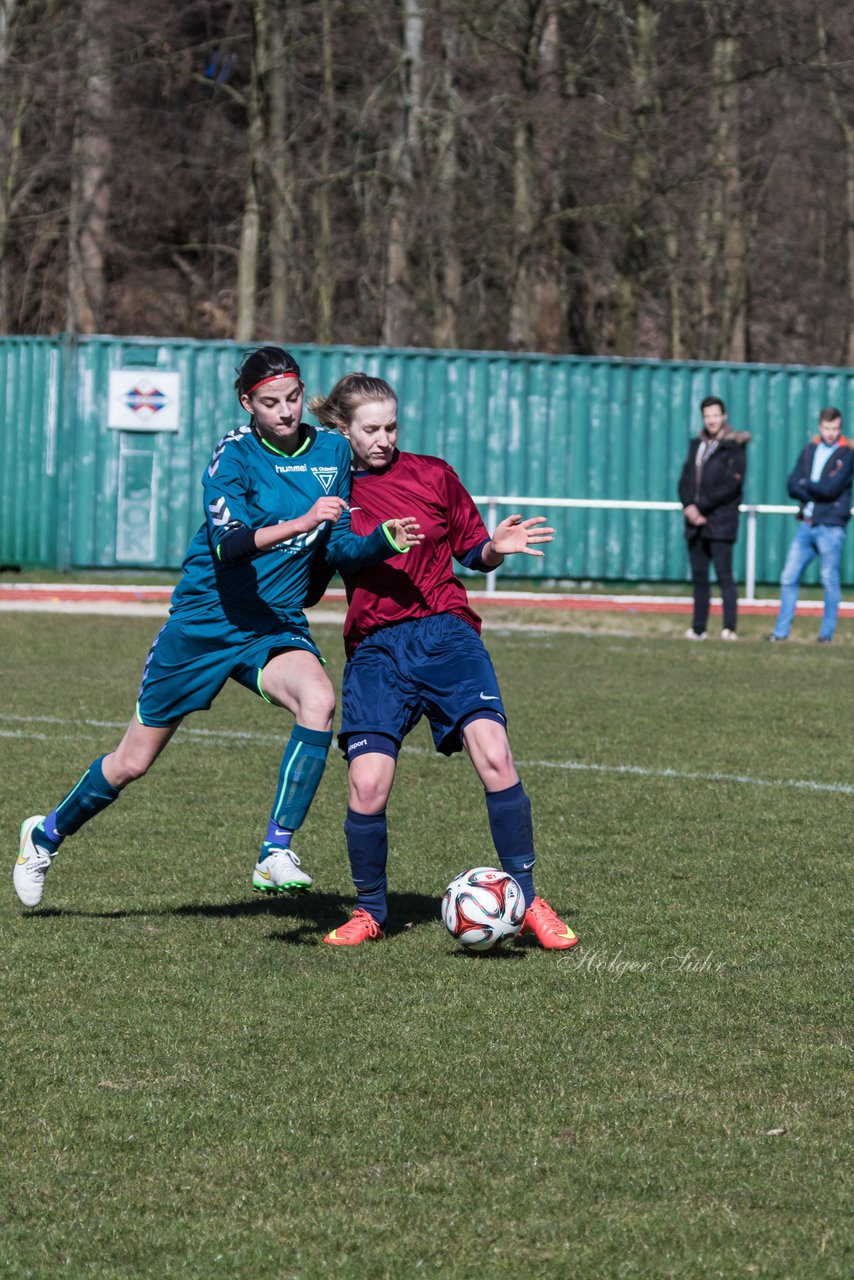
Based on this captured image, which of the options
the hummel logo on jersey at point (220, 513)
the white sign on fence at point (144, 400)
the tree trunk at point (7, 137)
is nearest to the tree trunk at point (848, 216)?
the tree trunk at point (7, 137)

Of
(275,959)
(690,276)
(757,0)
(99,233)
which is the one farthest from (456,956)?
(690,276)

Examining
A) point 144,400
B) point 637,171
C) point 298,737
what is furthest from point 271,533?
point 637,171

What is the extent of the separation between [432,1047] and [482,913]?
3.04 ft

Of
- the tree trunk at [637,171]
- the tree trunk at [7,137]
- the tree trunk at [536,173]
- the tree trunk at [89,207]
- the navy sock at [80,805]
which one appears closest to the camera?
the navy sock at [80,805]

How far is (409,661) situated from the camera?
6043 mm

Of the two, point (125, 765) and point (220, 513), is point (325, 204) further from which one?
point (220, 513)

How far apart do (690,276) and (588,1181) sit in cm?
3652

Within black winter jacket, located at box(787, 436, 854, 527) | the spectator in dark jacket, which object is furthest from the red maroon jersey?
black winter jacket, located at box(787, 436, 854, 527)

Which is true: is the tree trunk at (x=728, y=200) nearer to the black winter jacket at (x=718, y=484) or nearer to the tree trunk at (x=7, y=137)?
the tree trunk at (x=7, y=137)

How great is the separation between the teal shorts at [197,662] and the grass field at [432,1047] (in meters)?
0.73

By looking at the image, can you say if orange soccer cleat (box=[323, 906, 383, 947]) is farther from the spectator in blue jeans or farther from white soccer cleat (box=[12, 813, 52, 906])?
the spectator in blue jeans

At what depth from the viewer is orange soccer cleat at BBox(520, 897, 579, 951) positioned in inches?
233

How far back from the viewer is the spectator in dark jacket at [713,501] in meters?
17.6

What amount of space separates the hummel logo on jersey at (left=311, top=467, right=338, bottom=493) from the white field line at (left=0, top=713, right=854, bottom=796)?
386cm
